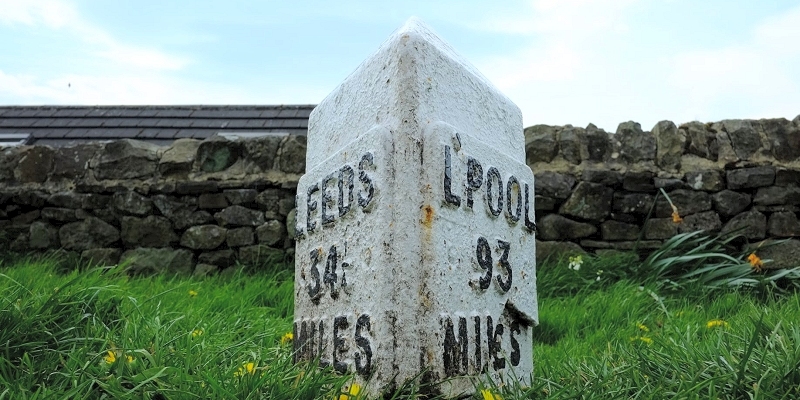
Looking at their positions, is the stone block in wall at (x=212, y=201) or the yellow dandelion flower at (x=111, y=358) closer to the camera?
the yellow dandelion flower at (x=111, y=358)

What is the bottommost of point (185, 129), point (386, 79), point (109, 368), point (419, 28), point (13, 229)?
point (109, 368)

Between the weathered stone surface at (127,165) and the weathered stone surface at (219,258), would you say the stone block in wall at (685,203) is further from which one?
the weathered stone surface at (127,165)

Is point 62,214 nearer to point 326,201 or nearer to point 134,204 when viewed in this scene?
point 134,204

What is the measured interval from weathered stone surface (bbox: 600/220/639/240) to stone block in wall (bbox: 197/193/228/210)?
8.56 ft

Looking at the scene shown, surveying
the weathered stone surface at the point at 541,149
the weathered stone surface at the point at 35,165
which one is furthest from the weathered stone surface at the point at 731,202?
the weathered stone surface at the point at 35,165

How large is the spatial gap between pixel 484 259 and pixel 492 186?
23cm

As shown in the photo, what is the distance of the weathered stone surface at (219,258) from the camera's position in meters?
4.44

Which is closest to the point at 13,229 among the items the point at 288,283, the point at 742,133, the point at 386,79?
the point at 288,283

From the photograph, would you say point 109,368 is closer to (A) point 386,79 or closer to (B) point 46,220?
(A) point 386,79

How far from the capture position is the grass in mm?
1675

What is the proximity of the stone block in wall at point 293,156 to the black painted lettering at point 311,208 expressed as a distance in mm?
2397

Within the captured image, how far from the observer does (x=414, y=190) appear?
5.57ft

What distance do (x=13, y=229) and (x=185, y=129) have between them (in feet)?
10.8

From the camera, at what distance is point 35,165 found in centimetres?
480
